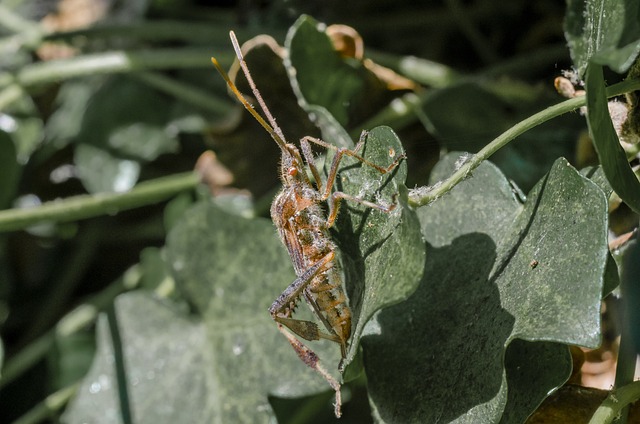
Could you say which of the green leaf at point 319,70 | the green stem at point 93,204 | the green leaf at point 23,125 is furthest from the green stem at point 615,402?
the green leaf at point 23,125

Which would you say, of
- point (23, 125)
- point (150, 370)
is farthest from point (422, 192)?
point (23, 125)

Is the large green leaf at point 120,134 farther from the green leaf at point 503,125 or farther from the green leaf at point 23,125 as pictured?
the green leaf at point 503,125

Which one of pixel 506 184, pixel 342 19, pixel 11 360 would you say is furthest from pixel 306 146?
pixel 11 360

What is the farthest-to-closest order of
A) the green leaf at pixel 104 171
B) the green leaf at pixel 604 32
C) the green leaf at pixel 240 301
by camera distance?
the green leaf at pixel 104 171
the green leaf at pixel 240 301
the green leaf at pixel 604 32

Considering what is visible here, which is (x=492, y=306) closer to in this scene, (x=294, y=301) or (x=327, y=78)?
(x=294, y=301)

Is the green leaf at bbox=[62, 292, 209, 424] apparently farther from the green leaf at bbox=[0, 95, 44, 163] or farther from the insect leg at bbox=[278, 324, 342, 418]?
the green leaf at bbox=[0, 95, 44, 163]

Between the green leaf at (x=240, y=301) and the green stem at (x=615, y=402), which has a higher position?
the green leaf at (x=240, y=301)

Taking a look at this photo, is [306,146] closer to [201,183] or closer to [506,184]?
[506,184]

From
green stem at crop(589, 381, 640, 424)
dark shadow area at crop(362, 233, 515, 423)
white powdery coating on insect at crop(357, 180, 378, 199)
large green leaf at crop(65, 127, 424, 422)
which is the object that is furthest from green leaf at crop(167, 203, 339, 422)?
green stem at crop(589, 381, 640, 424)
